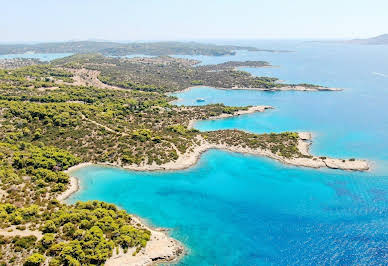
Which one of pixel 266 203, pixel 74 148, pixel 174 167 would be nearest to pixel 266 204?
pixel 266 203

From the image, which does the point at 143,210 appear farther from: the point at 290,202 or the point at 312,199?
the point at 312,199

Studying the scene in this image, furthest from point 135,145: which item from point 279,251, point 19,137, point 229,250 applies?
point 279,251

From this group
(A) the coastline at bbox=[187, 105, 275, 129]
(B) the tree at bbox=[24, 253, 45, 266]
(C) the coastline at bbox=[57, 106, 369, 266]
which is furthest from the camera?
(A) the coastline at bbox=[187, 105, 275, 129]

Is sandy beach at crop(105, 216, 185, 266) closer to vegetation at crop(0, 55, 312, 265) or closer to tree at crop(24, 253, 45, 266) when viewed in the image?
vegetation at crop(0, 55, 312, 265)

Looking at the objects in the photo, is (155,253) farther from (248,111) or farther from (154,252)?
(248,111)

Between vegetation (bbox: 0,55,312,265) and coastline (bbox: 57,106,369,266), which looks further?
coastline (bbox: 57,106,369,266)

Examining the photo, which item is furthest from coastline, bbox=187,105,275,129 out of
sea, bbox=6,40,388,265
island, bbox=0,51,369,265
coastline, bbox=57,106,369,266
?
sea, bbox=6,40,388,265

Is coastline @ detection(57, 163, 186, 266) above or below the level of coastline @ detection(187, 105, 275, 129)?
below

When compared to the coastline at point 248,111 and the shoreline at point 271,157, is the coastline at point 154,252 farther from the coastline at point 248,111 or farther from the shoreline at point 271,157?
the coastline at point 248,111

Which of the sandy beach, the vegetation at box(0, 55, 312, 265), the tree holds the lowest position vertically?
the sandy beach
